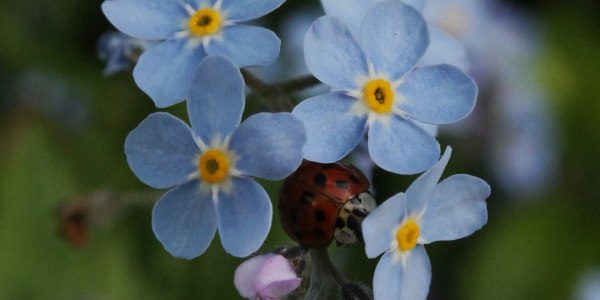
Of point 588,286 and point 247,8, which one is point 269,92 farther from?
point 588,286

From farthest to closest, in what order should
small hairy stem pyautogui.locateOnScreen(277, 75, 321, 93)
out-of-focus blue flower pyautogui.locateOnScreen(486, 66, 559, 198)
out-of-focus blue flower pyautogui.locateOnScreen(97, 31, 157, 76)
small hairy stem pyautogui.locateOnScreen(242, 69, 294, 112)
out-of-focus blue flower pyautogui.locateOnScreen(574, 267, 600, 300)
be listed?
out-of-focus blue flower pyautogui.locateOnScreen(486, 66, 559, 198) < out-of-focus blue flower pyautogui.locateOnScreen(574, 267, 600, 300) < out-of-focus blue flower pyautogui.locateOnScreen(97, 31, 157, 76) < small hairy stem pyautogui.locateOnScreen(277, 75, 321, 93) < small hairy stem pyautogui.locateOnScreen(242, 69, 294, 112)

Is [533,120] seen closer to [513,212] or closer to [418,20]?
[513,212]

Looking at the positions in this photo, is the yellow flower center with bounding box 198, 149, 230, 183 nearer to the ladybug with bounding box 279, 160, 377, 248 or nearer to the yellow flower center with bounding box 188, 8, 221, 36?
the ladybug with bounding box 279, 160, 377, 248

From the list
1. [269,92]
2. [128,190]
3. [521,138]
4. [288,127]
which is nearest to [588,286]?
[521,138]

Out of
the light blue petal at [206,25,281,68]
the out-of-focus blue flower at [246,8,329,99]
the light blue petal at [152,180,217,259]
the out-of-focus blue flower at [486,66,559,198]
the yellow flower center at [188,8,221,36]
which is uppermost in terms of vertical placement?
the light blue petal at [206,25,281,68]

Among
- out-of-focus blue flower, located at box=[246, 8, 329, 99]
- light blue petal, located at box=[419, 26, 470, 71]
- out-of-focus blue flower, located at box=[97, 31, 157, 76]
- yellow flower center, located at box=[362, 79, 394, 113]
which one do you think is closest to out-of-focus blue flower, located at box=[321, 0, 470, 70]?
light blue petal, located at box=[419, 26, 470, 71]

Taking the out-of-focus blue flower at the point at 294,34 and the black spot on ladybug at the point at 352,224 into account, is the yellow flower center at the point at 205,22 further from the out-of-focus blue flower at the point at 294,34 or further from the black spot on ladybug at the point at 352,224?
the out-of-focus blue flower at the point at 294,34
